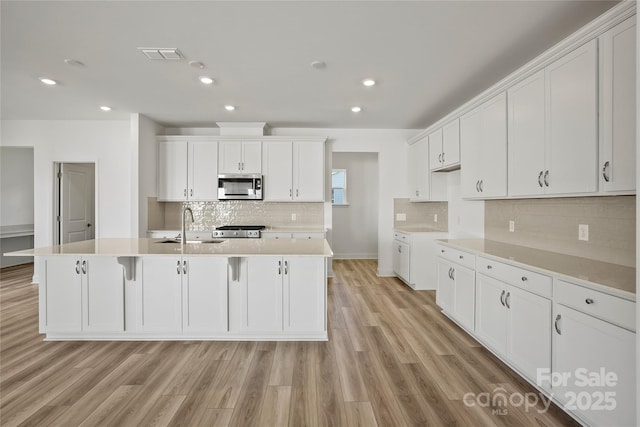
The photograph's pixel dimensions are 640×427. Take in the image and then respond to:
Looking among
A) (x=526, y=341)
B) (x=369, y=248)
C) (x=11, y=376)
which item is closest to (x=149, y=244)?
(x=11, y=376)

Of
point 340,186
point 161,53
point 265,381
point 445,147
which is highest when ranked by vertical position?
point 161,53

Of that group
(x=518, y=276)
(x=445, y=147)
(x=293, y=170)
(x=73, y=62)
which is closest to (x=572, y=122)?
(x=518, y=276)

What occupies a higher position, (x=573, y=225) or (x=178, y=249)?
(x=573, y=225)

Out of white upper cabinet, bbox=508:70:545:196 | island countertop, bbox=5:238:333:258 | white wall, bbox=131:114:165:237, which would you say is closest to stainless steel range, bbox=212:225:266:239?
white wall, bbox=131:114:165:237

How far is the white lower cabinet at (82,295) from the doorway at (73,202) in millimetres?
2983

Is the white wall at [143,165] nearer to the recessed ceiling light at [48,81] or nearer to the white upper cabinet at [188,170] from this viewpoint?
the white upper cabinet at [188,170]

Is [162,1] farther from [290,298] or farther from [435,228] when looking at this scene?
[435,228]

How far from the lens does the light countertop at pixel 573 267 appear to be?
5.44 feet

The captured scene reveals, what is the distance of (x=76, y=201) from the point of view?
5641 millimetres

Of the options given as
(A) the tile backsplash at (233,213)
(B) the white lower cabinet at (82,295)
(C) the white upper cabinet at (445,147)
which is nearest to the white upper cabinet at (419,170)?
(C) the white upper cabinet at (445,147)

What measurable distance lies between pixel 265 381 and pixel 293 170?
3456 millimetres

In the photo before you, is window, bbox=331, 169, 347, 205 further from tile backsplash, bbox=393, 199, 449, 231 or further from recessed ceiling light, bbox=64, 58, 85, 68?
recessed ceiling light, bbox=64, 58, 85, 68

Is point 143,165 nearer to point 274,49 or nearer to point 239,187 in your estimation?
point 239,187

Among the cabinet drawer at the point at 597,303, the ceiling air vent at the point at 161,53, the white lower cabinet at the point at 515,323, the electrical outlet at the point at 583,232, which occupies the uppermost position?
the ceiling air vent at the point at 161,53
